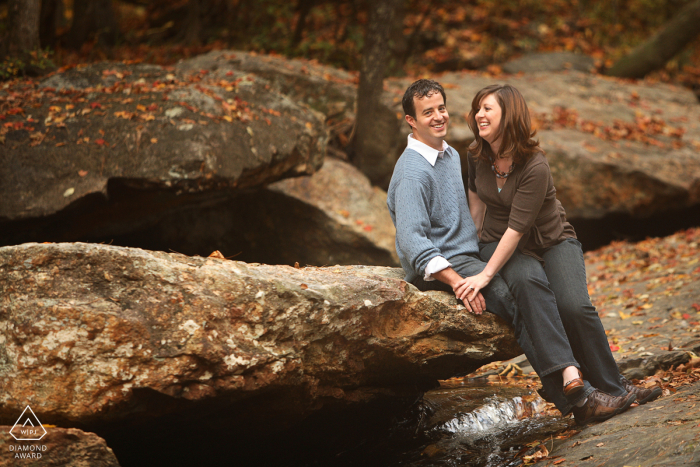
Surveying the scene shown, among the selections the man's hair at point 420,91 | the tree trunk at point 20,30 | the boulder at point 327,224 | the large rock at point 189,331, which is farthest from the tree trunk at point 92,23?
the large rock at point 189,331

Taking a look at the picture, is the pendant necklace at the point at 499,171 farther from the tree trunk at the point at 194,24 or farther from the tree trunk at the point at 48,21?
the tree trunk at the point at 48,21

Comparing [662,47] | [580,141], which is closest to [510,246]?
[580,141]

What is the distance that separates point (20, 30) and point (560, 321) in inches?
304

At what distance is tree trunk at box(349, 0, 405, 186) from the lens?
27.3ft

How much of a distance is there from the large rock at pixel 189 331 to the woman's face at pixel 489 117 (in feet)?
3.87

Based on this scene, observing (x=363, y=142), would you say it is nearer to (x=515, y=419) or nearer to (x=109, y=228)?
(x=109, y=228)

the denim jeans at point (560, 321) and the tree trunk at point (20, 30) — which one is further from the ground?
the tree trunk at point (20, 30)

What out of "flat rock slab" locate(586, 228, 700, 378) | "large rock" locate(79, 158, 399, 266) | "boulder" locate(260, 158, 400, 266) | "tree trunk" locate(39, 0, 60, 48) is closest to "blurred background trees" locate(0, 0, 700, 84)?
"tree trunk" locate(39, 0, 60, 48)

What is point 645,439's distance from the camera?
3.11 meters

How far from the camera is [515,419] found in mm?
4555

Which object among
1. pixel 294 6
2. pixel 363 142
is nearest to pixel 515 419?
pixel 363 142

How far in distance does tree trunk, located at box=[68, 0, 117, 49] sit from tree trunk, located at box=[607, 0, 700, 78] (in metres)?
11.7

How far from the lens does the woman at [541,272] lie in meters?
3.59

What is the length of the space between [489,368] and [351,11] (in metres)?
11.2
